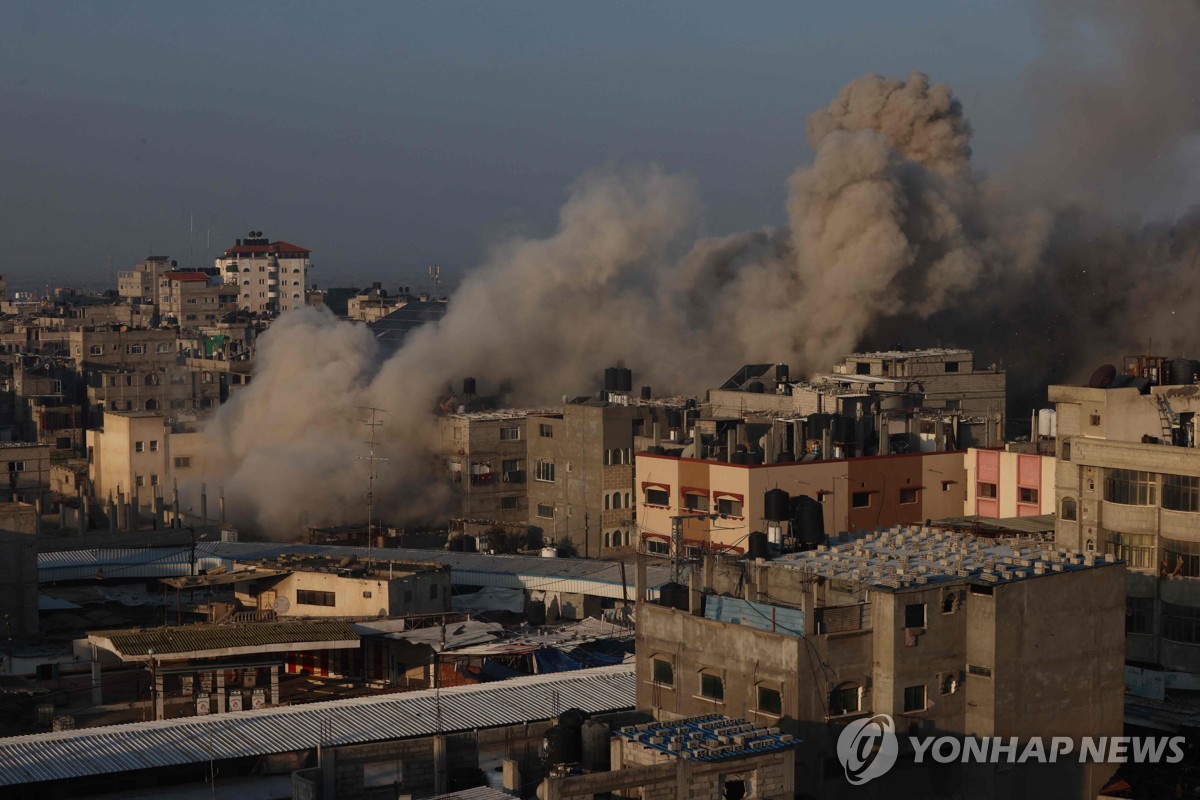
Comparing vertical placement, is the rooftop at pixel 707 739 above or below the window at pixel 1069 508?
below

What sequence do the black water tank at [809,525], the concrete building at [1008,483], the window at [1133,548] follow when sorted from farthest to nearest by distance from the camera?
the concrete building at [1008,483], the window at [1133,548], the black water tank at [809,525]

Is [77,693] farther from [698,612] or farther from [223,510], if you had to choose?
[223,510]

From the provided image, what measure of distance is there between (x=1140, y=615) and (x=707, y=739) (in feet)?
35.0

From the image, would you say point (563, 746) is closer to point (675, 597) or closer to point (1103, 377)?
point (675, 597)

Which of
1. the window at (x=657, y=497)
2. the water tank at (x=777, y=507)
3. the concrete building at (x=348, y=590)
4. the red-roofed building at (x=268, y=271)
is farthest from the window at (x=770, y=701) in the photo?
the red-roofed building at (x=268, y=271)

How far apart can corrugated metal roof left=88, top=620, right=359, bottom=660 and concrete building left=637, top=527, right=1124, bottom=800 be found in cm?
582

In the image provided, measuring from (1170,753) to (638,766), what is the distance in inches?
308

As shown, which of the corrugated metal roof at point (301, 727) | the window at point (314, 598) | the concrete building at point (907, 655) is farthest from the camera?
the window at point (314, 598)

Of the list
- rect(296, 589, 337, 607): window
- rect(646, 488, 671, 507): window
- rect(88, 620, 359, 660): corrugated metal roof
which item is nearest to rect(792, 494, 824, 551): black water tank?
rect(88, 620, 359, 660): corrugated metal roof

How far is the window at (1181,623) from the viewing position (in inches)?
931

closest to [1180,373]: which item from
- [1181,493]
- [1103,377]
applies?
[1103,377]

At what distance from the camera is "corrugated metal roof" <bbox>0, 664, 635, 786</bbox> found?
17.3 meters

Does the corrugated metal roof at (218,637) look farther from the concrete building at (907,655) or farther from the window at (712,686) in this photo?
the window at (712,686)

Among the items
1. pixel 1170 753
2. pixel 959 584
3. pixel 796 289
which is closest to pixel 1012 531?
pixel 1170 753
